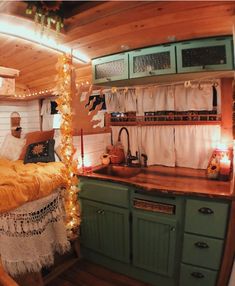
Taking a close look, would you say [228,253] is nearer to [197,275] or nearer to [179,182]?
[197,275]

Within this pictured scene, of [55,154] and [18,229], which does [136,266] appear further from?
[55,154]

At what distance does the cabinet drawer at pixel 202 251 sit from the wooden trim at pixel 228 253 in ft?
0.14

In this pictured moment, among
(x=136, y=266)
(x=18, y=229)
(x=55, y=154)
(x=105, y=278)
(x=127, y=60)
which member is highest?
(x=127, y=60)

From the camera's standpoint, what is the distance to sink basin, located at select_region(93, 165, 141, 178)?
2584 mm

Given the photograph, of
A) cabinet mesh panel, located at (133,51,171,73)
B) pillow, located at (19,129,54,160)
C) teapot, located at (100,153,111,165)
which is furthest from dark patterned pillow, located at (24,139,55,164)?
cabinet mesh panel, located at (133,51,171,73)

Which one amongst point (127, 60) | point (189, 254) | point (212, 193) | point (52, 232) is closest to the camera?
point (212, 193)

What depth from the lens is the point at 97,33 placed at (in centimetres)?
171

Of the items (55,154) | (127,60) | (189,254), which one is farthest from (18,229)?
(127,60)

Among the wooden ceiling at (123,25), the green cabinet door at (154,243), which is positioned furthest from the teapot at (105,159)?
the wooden ceiling at (123,25)

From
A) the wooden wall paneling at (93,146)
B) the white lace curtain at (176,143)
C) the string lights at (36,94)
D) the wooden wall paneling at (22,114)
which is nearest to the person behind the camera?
the white lace curtain at (176,143)

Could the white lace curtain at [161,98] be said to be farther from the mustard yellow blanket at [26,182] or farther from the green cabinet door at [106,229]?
the green cabinet door at [106,229]

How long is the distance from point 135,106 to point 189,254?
5.59ft

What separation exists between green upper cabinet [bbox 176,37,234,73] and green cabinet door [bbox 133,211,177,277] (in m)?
1.30

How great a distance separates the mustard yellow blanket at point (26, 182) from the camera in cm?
185
